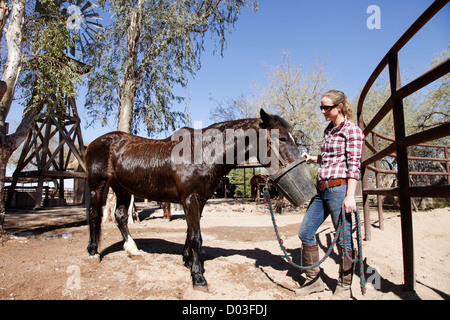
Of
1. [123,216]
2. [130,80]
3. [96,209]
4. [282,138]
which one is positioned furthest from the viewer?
[130,80]

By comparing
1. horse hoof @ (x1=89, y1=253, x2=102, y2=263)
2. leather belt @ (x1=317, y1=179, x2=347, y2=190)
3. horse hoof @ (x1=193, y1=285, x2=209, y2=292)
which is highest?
leather belt @ (x1=317, y1=179, x2=347, y2=190)

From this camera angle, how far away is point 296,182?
2.66 meters

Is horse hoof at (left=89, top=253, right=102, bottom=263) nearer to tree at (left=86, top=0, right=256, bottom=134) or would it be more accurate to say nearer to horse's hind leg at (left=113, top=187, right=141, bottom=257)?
horse's hind leg at (left=113, top=187, right=141, bottom=257)

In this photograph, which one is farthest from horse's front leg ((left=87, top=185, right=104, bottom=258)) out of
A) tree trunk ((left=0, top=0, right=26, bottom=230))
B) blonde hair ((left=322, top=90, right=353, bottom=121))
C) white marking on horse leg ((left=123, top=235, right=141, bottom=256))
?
blonde hair ((left=322, top=90, right=353, bottom=121))

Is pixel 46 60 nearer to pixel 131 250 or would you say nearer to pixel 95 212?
pixel 95 212

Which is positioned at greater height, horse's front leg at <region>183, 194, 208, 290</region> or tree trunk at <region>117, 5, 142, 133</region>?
tree trunk at <region>117, 5, 142, 133</region>

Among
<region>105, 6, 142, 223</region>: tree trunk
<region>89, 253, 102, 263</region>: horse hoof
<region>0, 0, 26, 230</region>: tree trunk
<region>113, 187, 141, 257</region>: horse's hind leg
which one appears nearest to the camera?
<region>89, 253, 102, 263</region>: horse hoof

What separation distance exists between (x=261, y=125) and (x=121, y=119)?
6146 mm

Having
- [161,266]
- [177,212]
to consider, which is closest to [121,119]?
[177,212]

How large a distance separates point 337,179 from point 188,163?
1712 mm

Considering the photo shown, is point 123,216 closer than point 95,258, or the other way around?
point 95,258

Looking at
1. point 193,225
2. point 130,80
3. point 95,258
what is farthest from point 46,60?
point 193,225

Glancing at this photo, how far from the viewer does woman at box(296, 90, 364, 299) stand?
2.36 meters

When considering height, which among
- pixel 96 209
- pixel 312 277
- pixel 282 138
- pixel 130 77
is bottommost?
pixel 312 277
